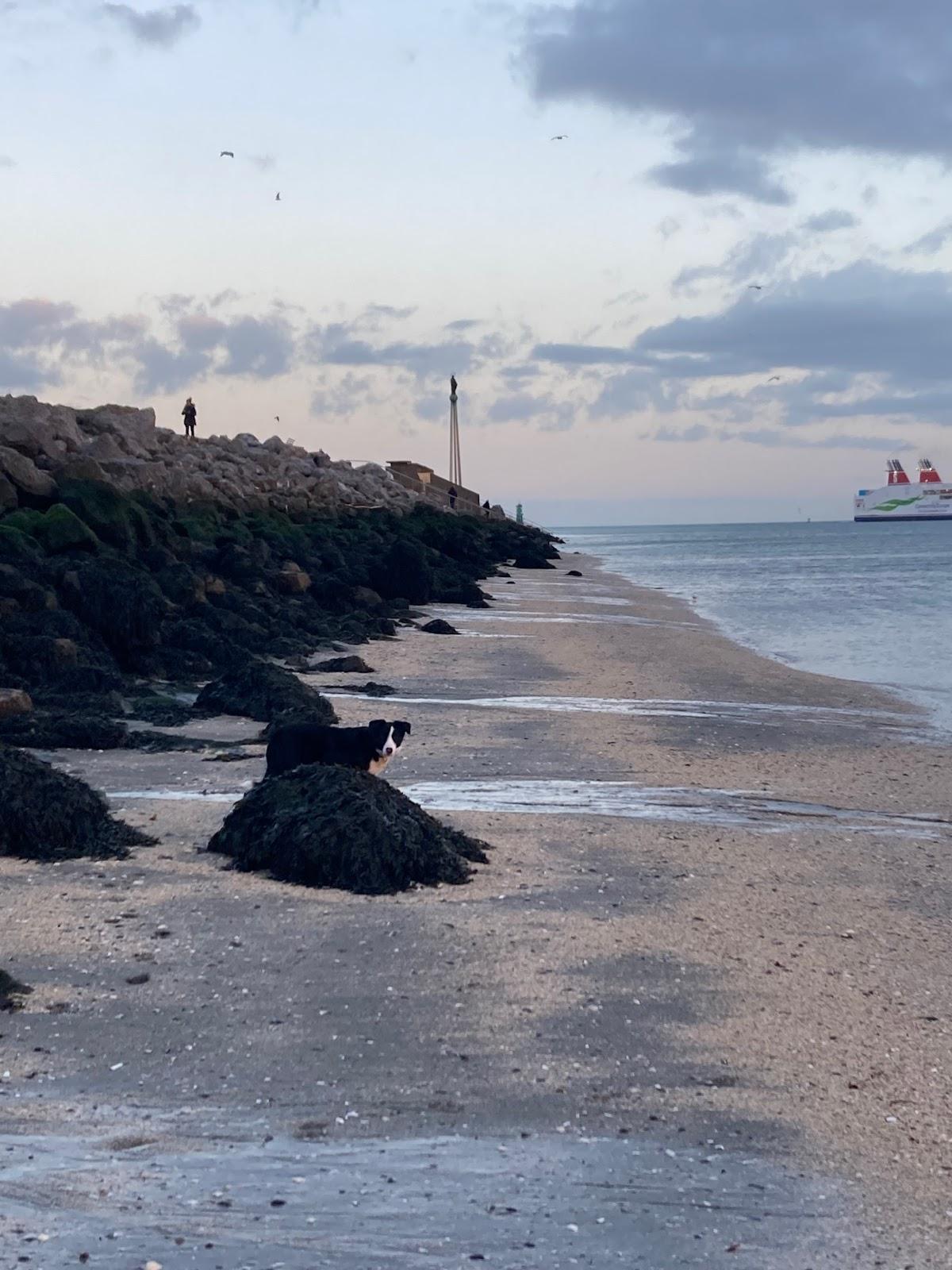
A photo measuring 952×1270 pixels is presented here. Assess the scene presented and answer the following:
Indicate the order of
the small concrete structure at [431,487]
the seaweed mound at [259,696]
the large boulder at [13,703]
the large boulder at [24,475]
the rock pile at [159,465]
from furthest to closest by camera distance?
the small concrete structure at [431,487] < the rock pile at [159,465] < the large boulder at [24,475] < the seaweed mound at [259,696] < the large boulder at [13,703]

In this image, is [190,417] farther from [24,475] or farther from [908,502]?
[908,502]

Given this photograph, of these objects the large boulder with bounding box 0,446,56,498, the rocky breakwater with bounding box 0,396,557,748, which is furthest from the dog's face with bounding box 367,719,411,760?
the large boulder with bounding box 0,446,56,498

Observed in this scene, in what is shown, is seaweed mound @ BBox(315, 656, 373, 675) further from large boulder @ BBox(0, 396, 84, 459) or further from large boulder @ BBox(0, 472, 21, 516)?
large boulder @ BBox(0, 396, 84, 459)

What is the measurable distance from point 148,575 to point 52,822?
364 inches

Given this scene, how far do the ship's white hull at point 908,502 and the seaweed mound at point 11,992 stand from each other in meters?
166

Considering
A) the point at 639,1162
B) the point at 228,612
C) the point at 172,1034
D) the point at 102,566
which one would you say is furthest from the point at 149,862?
the point at 228,612

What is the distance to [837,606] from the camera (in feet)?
107

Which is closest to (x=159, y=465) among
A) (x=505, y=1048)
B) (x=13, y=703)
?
(x=13, y=703)

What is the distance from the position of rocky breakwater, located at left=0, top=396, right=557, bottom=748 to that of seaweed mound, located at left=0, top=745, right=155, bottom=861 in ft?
8.75

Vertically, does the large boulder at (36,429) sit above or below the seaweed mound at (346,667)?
above

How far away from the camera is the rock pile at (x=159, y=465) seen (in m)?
20.3

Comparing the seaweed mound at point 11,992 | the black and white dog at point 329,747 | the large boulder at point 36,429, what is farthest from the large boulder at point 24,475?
the seaweed mound at point 11,992

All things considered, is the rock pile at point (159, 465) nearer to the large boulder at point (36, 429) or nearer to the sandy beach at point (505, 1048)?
the large boulder at point (36, 429)

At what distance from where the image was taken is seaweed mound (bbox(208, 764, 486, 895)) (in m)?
6.00
